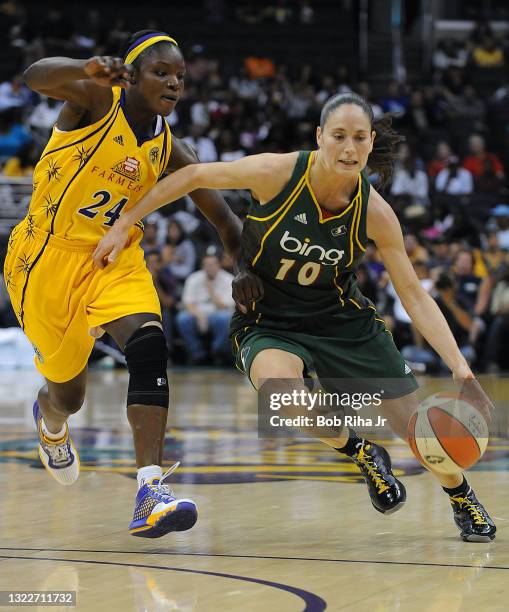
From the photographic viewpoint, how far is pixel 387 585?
382cm

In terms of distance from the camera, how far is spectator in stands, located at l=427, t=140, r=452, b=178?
17047mm

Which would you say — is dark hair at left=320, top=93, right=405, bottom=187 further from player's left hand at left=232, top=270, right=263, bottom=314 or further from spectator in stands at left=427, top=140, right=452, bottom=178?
spectator in stands at left=427, top=140, right=452, bottom=178

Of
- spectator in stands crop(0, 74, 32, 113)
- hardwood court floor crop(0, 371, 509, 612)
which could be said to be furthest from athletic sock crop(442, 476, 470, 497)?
spectator in stands crop(0, 74, 32, 113)

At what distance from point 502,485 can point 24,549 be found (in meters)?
2.65

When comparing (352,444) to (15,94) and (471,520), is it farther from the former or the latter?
(15,94)

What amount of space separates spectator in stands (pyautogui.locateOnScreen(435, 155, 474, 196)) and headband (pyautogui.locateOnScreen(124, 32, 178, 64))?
11817 mm

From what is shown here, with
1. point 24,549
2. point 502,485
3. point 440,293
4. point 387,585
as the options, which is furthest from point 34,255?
point 440,293

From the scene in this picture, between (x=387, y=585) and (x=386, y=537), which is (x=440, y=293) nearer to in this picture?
(x=386, y=537)

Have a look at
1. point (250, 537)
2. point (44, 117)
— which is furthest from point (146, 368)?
point (44, 117)

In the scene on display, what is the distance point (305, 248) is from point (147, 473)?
45.2 inches

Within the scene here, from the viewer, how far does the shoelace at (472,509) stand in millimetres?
4680

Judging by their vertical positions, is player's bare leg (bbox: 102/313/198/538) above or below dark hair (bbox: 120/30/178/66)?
below

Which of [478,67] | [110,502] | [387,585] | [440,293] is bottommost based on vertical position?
[387,585]

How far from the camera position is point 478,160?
1706 centimetres
